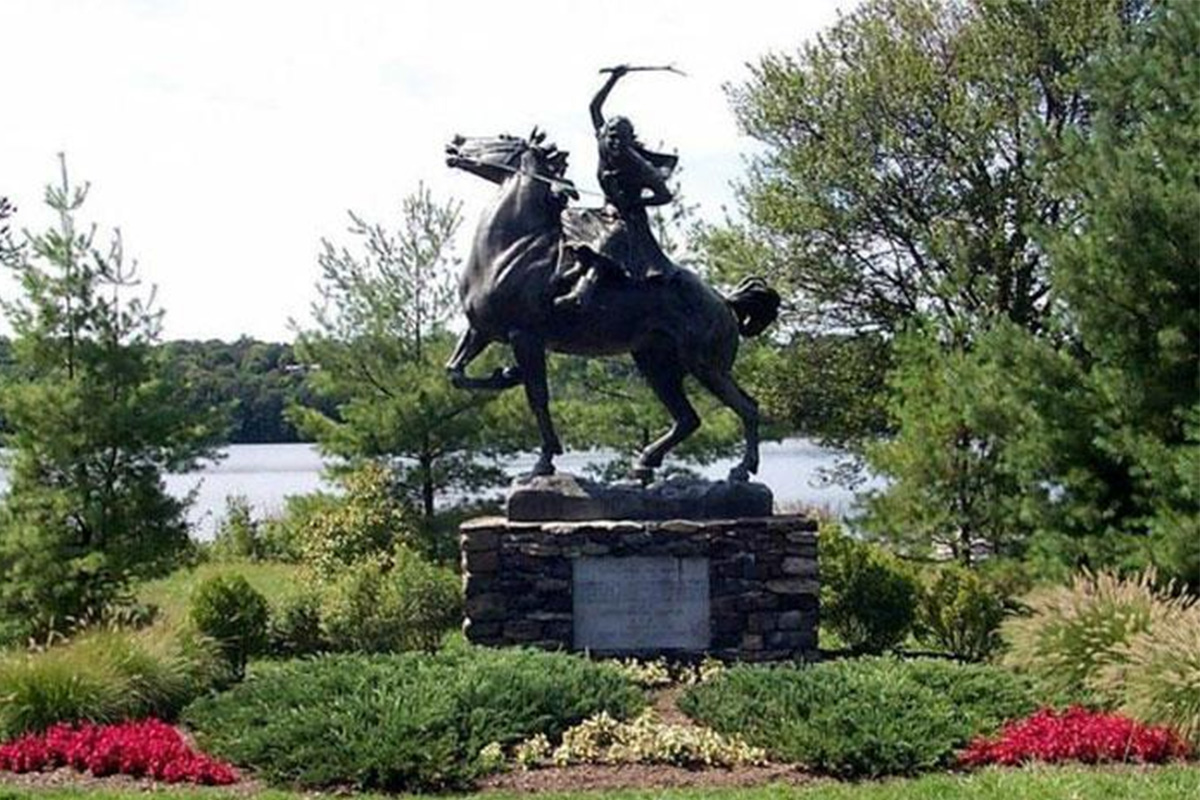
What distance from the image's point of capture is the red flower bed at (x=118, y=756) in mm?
8797

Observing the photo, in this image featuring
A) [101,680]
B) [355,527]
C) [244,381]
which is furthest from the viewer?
[244,381]

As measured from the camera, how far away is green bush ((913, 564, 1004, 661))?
46.8 ft

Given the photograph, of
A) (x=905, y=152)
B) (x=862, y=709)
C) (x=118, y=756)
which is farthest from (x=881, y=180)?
(x=118, y=756)

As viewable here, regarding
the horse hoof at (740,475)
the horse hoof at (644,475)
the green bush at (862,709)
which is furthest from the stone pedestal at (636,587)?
the green bush at (862,709)

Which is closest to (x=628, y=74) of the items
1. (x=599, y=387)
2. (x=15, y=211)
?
(x=15, y=211)

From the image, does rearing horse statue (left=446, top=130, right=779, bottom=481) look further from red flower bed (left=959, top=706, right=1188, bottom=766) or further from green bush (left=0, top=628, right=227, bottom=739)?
red flower bed (left=959, top=706, right=1188, bottom=766)

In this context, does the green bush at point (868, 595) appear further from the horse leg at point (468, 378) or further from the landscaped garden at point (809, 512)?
the horse leg at point (468, 378)

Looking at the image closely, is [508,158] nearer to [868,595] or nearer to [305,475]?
[868,595]

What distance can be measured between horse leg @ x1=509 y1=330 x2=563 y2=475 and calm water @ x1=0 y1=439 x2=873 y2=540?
5883 millimetres

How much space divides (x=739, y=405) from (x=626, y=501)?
1.38 metres

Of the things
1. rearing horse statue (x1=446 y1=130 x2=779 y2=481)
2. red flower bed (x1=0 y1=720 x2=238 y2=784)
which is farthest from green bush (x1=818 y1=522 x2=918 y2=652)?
red flower bed (x1=0 y1=720 x2=238 y2=784)

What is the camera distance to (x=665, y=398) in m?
13.6

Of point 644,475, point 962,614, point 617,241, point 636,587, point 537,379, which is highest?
→ point 617,241

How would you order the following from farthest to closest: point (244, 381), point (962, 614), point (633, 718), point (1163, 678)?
point (244, 381) < point (962, 614) < point (633, 718) < point (1163, 678)
